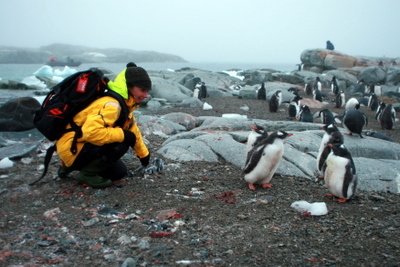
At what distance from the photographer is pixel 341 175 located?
3.95 metres

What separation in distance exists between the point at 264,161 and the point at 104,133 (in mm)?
1913

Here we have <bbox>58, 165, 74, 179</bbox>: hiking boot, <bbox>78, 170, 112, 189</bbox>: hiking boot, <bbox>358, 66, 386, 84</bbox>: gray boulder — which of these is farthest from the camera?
<bbox>358, 66, 386, 84</bbox>: gray boulder

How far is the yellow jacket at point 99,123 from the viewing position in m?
3.25

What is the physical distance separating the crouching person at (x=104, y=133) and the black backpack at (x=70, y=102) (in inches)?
1.8

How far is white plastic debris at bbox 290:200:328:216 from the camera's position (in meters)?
3.40

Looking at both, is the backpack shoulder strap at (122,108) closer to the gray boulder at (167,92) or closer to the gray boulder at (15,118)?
the gray boulder at (15,118)

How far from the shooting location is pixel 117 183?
3.92 meters

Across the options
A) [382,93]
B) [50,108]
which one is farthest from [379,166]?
[382,93]

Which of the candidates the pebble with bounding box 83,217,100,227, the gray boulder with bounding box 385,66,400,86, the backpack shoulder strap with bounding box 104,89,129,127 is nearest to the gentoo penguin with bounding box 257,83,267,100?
the backpack shoulder strap with bounding box 104,89,129,127

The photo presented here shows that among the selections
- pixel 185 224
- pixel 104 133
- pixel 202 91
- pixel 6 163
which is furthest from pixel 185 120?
pixel 202 91

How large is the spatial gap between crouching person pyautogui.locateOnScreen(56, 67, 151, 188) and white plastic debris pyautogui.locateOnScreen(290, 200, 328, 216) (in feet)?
5.75

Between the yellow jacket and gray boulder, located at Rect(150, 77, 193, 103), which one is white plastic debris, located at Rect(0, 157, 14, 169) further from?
gray boulder, located at Rect(150, 77, 193, 103)

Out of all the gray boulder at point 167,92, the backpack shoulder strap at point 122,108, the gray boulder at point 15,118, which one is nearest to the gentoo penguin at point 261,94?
the gray boulder at point 167,92

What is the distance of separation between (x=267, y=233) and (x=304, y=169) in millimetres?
2475
